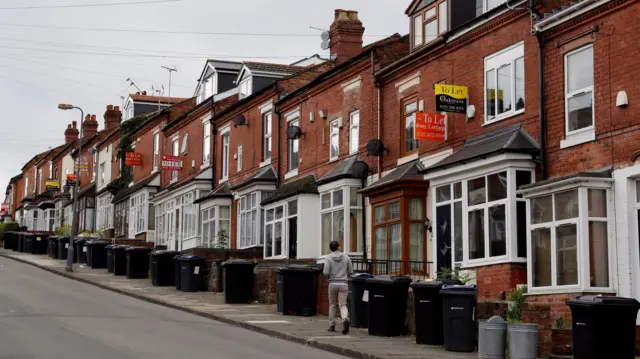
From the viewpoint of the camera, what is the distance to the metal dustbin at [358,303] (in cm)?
1927

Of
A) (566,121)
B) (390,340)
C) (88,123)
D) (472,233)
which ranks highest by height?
(88,123)

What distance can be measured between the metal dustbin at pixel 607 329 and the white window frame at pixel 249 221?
21036 mm

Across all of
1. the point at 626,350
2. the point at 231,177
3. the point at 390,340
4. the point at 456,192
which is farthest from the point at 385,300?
the point at 231,177

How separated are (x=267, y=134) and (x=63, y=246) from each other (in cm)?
1569

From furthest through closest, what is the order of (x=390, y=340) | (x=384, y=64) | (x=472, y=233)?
(x=384, y=64) → (x=472, y=233) → (x=390, y=340)

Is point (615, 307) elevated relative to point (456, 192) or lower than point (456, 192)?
lower

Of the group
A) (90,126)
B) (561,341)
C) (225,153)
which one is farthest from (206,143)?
(90,126)

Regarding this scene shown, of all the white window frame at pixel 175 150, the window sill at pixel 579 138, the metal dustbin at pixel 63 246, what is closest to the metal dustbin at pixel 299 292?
the window sill at pixel 579 138

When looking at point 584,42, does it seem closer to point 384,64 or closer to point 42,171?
point 384,64

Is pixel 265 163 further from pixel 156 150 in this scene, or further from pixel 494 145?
pixel 494 145

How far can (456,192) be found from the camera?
21.0 m

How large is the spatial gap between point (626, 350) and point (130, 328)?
9.46 meters

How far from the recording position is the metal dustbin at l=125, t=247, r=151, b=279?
112 feet

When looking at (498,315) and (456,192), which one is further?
(456,192)
